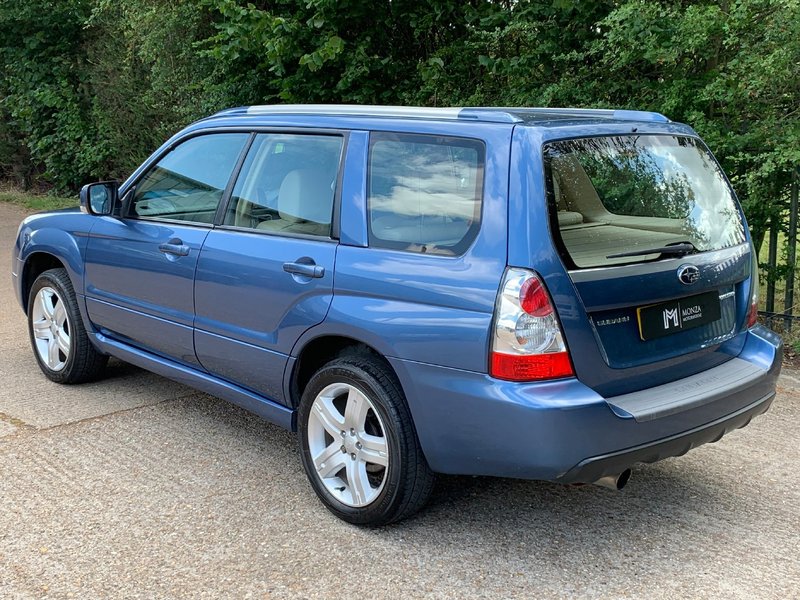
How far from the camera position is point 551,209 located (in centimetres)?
321

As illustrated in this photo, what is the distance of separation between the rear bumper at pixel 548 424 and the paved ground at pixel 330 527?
0.43m

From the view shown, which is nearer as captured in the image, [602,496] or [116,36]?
[602,496]

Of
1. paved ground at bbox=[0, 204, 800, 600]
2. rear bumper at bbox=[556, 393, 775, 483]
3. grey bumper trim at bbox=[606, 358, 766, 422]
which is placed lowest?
paved ground at bbox=[0, 204, 800, 600]

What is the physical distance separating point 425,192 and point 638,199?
948 millimetres

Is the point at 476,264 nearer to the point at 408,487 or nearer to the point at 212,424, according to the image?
the point at 408,487

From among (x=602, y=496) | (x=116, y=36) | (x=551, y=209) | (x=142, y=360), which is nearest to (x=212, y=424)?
(x=142, y=360)

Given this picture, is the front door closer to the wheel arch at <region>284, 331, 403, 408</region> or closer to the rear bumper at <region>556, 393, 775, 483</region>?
the wheel arch at <region>284, 331, 403, 408</region>

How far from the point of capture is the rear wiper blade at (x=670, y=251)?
3391mm

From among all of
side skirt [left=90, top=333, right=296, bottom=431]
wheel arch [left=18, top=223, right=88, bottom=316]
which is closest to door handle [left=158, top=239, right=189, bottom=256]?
side skirt [left=90, top=333, right=296, bottom=431]

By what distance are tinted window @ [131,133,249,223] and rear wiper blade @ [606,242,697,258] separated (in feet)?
6.71

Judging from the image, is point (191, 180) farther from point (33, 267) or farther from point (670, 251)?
point (670, 251)

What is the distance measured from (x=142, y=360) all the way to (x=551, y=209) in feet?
8.98

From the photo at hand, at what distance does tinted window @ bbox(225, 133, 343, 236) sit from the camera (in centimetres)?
390

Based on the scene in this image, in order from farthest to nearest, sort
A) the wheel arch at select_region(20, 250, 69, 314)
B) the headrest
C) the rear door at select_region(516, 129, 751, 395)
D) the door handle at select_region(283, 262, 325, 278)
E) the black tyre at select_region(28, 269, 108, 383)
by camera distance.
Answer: the wheel arch at select_region(20, 250, 69, 314) → the black tyre at select_region(28, 269, 108, 383) → the headrest → the door handle at select_region(283, 262, 325, 278) → the rear door at select_region(516, 129, 751, 395)
